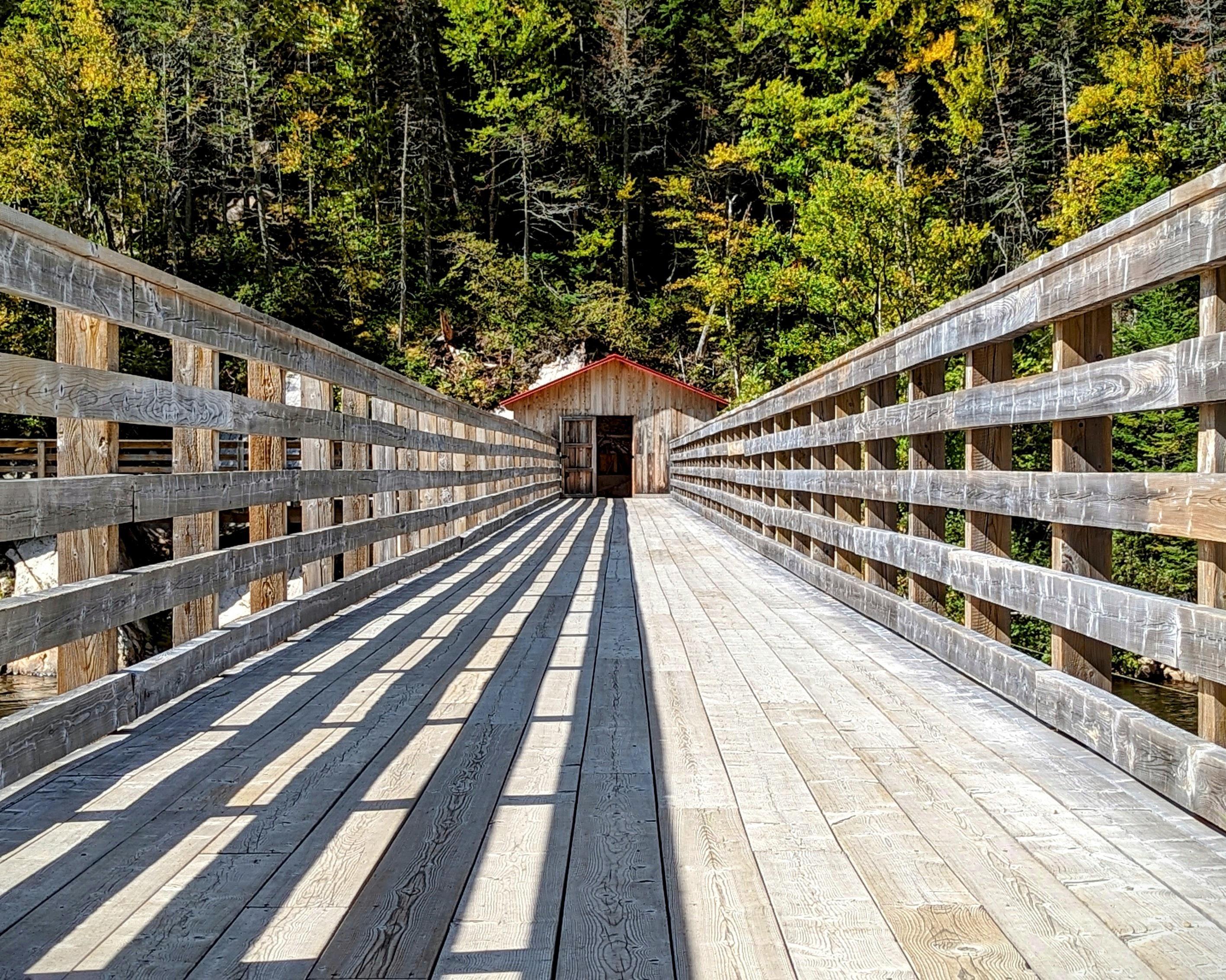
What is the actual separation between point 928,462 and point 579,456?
19341 millimetres

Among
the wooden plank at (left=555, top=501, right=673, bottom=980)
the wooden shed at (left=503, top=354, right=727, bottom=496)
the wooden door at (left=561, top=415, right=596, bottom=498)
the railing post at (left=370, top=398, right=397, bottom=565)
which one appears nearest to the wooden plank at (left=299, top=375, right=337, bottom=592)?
the railing post at (left=370, top=398, right=397, bottom=565)

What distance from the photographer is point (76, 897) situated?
65.1 inches

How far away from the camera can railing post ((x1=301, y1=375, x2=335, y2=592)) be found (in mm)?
4402

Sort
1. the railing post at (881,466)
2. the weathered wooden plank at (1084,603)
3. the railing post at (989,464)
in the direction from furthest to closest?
the railing post at (881,466) → the railing post at (989,464) → the weathered wooden plank at (1084,603)

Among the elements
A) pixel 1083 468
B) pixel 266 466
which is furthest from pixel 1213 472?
pixel 266 466

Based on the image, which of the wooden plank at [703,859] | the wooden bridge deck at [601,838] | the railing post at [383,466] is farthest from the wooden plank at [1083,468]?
the railing post at [383,466]

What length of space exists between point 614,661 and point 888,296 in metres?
22.9

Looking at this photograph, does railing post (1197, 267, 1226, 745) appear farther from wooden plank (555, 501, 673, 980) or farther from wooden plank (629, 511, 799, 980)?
wooden plank (555, 501, 673, 980)

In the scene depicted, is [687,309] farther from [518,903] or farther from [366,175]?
[518,903]

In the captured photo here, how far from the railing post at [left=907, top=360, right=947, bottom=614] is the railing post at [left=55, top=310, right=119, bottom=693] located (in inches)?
108

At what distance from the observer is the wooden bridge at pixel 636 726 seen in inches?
60.9

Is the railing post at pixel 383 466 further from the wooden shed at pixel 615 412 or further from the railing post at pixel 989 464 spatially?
the wooden shed at pixel 615 412

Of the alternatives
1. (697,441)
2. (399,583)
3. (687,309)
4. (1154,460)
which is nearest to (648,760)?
(399,583)

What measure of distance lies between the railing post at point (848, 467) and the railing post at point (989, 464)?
65.6 inches
